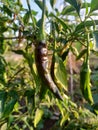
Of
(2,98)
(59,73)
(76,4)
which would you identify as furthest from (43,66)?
(2,98)

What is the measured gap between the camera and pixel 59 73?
80 cm

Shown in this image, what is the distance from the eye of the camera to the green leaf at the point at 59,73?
79 centimetres

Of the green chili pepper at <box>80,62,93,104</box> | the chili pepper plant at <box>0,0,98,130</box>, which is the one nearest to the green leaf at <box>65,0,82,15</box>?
the chili pepper plant at <box>0,0,98,130</box>

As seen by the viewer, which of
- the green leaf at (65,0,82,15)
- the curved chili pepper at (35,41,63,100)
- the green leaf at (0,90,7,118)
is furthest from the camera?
the green leaf at (0,90,7,118)

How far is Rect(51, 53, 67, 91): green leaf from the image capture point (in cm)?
79

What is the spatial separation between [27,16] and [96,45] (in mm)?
500

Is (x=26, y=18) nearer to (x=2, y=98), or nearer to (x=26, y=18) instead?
(x=26, y=18)

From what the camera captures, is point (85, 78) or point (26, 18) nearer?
point (85, 78)

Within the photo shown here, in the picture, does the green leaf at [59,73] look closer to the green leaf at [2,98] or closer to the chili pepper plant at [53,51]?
the chili pepper plant at [53,51]

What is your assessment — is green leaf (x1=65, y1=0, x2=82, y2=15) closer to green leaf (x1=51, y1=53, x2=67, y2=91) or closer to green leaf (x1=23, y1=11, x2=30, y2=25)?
green leaf (x1=51, y1=53, x2=67, y2=91)

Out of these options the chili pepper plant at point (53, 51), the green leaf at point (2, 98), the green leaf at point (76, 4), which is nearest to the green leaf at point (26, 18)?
the chili pepper plant at point (53, 51)

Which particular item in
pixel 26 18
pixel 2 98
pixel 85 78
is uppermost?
pixel 26 18

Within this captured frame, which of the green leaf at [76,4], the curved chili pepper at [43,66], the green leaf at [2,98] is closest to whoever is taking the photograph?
the curved chili pepper at [43,66]

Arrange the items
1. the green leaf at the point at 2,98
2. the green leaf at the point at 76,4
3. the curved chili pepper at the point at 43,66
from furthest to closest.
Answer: the green leaf at the point at 2,98 < the green leaf at the point at 76,4 < the curved chili pepper at the point at 43,66
